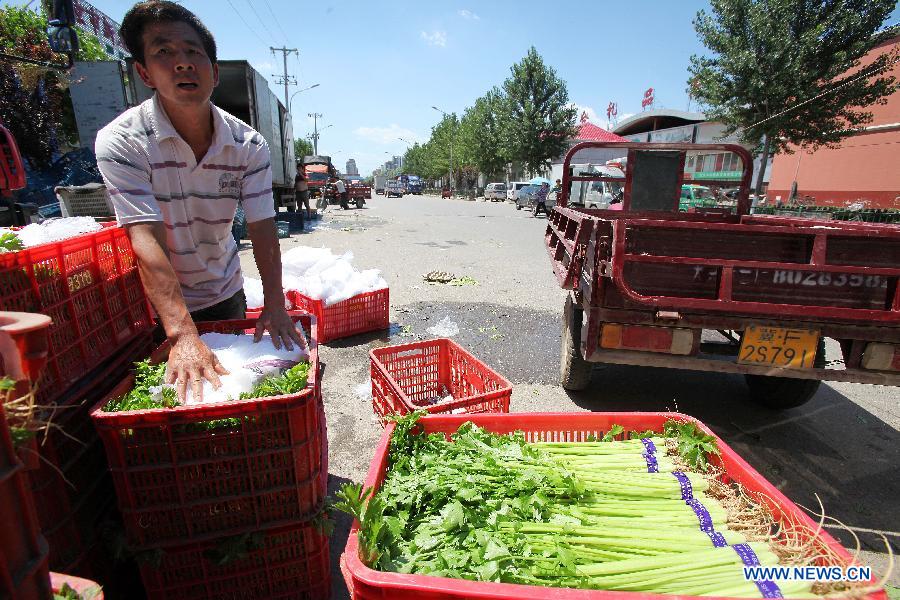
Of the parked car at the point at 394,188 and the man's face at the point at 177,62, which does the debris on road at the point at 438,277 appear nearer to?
the man's face at the point at 177,62

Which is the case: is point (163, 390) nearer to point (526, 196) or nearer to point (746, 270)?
point (746, 270)

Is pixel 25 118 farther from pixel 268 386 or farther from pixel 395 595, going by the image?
pixel 395 595

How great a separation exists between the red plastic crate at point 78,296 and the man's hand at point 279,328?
25.3 inches

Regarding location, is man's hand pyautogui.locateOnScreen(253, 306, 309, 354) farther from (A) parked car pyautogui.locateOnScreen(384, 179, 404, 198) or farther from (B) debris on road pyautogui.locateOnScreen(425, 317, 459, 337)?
(A) parked car pyautogui.locateOnScreen(384, 179, 404, 198)

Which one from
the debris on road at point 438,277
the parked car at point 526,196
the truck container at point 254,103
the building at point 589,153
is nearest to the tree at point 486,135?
the building at point 589,153

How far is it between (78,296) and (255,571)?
4.29 feet

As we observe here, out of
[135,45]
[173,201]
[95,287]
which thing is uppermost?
[135,45]

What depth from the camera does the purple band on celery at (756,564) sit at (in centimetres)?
136

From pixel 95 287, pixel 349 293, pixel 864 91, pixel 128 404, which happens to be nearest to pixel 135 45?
pixel 95 287

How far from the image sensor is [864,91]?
15.6m

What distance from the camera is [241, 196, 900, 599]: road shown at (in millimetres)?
2982

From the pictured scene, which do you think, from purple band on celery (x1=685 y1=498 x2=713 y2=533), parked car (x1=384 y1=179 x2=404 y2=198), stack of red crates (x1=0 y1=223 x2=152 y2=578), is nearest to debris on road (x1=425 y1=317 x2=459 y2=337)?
stack of red crates (x1=0 y1=223 x2=152 y2=578)

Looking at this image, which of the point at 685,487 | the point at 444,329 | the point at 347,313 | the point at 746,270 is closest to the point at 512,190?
the point at 444,329

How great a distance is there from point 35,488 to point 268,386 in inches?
28.7
